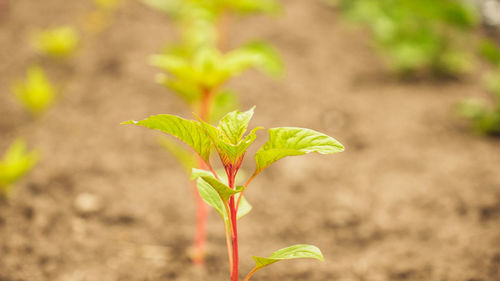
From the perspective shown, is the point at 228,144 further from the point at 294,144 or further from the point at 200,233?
the point at 200,233

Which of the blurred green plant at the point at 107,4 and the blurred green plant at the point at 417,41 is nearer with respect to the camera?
the blurred green plant at the point at 417,41

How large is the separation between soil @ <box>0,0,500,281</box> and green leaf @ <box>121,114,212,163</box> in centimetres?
83

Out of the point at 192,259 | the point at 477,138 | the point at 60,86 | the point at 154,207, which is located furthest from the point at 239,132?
the point at 60,86

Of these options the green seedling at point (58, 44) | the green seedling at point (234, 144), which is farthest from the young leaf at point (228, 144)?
the green seedling at point (58, 44)

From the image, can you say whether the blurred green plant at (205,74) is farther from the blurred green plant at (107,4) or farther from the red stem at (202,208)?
the blurred green plant at (107,4)


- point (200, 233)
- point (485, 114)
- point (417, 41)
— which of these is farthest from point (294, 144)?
point (417, 41)

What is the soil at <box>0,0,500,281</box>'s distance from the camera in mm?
1576

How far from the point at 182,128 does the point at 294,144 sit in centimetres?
25

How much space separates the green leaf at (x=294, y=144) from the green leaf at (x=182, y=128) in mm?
135

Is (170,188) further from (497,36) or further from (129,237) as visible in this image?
(497,36)

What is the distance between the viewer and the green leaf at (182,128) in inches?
32.9

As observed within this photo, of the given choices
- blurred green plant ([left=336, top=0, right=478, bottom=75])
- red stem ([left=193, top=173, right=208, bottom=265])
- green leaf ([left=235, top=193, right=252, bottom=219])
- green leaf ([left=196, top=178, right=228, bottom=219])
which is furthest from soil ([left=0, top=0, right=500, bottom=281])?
green leaf ([left=196, top=178, right=228, bottom=219])

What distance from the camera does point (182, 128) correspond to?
2.87ft

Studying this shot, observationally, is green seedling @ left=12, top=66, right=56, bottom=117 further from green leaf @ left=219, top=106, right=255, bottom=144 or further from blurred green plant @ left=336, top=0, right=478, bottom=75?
blurred green plant @ left=336, top=0, right=478, bottom=75
